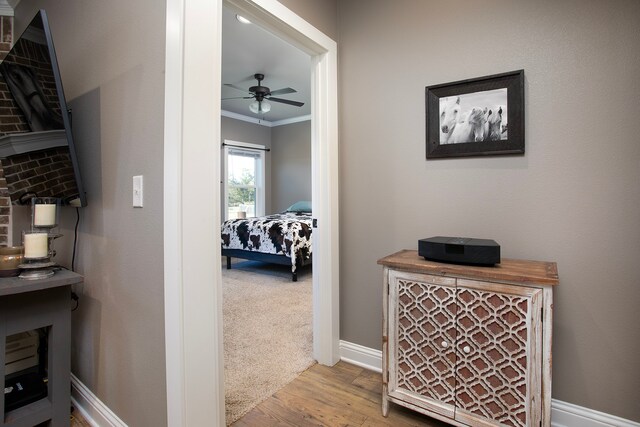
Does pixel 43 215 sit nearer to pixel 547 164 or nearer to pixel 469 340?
pixel 469 340

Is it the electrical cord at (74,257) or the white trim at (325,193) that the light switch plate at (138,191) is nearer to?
the electrical cord at (74,257)

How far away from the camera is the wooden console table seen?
4.28ft

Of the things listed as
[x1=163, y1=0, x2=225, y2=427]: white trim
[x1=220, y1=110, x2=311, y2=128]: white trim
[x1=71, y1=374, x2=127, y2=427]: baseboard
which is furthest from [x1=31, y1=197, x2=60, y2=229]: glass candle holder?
[x1=220, y1=110, x2=311, y2=128]: white trim

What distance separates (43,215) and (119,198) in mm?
405

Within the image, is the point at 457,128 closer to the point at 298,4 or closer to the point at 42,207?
the point at 298,4

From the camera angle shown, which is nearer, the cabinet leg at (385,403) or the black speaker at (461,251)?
the black speaker at (461,251)

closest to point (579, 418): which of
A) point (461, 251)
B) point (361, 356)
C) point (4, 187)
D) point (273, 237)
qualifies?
point (461, 251)

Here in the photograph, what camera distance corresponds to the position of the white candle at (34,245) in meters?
1.37

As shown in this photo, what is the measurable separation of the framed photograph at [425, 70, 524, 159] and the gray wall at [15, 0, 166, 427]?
4.42ft

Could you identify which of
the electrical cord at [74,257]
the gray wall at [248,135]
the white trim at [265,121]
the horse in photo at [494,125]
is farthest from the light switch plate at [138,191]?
the white trim at [265,121]

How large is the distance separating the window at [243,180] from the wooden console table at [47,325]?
4572mm

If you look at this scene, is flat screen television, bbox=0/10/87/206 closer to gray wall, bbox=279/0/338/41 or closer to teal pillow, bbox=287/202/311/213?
gray wall, bbox=279/0/338/41

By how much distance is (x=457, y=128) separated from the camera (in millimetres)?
1654

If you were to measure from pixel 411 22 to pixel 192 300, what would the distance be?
185cm
